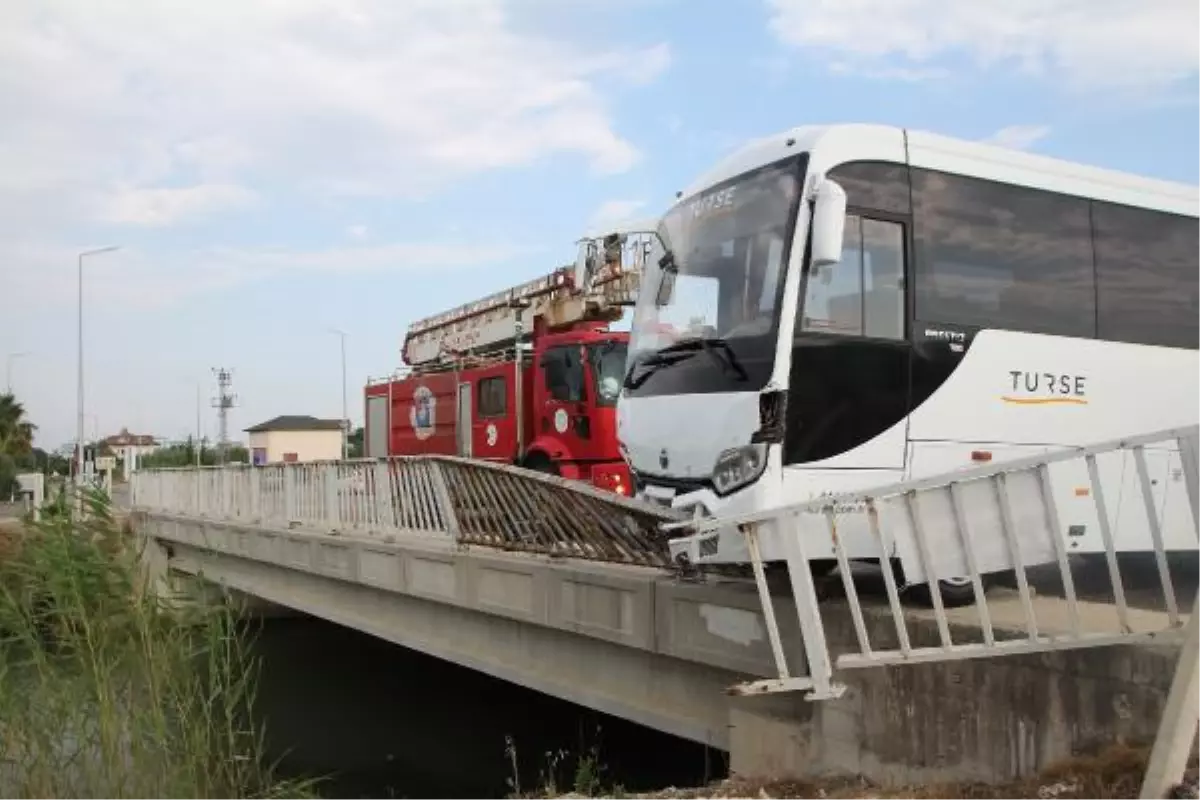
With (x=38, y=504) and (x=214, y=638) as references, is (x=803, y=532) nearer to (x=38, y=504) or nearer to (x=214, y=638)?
(x=214, y=638)

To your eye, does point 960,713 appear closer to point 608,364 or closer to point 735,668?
point 735,668

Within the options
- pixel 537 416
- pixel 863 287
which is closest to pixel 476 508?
pixel 863 287

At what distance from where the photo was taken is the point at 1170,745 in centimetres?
361

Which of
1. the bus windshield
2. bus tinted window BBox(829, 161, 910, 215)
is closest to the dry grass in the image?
the bus windshield

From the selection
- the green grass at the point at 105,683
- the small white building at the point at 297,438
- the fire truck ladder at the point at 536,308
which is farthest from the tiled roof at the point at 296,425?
the green grass at the point at 105,683

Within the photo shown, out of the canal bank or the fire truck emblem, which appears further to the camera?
the fire truck emblem

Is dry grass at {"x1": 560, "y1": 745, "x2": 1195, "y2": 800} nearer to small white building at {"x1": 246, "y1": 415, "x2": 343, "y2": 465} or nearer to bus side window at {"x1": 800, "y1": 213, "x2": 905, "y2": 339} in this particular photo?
bus side window at {"x1": 800, "y1": 213, "x2": 905, "y2": 339}

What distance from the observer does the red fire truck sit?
50.0ft

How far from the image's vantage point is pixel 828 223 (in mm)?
5977

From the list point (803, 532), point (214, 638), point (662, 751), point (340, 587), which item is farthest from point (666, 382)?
point (340, 587)

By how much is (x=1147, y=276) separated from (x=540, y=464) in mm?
9596

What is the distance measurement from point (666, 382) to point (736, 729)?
2.20 m

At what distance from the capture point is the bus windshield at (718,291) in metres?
6.40

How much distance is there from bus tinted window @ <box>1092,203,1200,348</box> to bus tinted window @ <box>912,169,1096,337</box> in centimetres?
17
